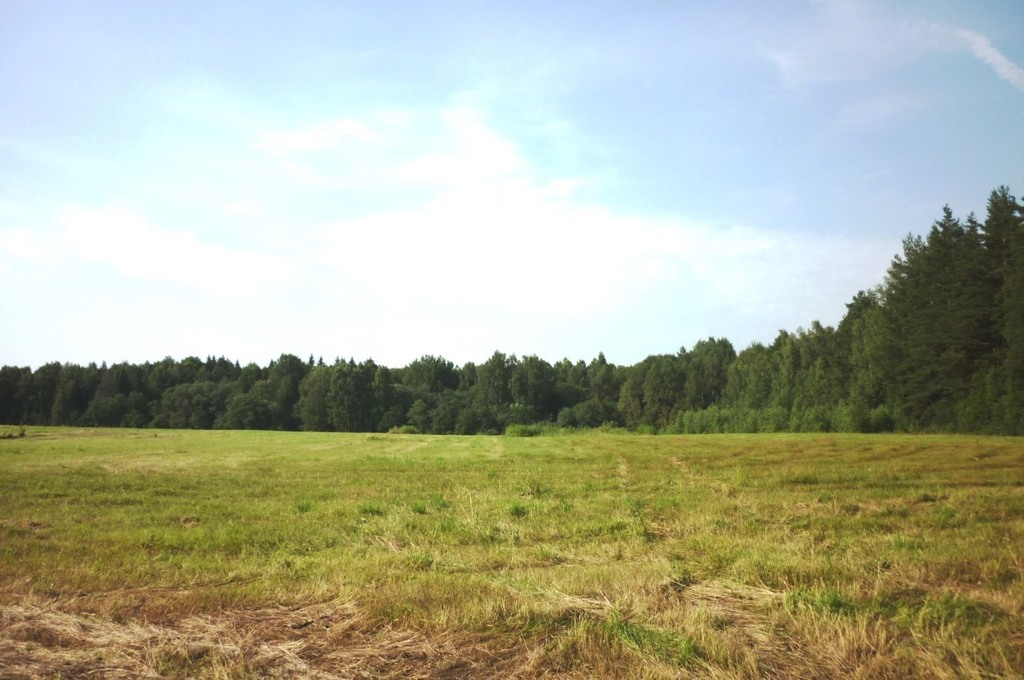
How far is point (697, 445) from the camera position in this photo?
35.5 metres

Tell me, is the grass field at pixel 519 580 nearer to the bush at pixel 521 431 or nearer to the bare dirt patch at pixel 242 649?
the bare dirt patch at pixel 242 649

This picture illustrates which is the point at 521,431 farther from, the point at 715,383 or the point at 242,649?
the point at 715,383

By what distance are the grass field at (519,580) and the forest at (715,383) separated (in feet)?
133

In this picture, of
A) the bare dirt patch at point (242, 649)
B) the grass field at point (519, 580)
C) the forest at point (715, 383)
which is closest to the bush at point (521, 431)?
the forest at point (715, 383)

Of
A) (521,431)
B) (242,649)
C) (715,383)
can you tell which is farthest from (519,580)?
(715,383)

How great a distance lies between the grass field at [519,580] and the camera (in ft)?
18.2

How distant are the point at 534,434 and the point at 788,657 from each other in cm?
5892

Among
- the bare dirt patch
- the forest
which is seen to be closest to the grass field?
the bare dirt patch

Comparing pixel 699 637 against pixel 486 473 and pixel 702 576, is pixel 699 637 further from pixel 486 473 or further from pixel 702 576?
pixel 486 473

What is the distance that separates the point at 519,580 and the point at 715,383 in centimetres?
12441

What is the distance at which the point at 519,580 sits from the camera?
807cm

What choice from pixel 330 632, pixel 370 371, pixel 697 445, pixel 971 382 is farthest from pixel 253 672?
pixel 370 371

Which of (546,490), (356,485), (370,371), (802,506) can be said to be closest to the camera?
(802,506)

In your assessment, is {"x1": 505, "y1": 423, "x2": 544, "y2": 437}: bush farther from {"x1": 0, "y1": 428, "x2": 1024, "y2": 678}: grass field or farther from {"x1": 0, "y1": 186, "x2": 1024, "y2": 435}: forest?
{"x1": 0, "y1": 428, "x2": 1024, "y2": 678}: grass field
